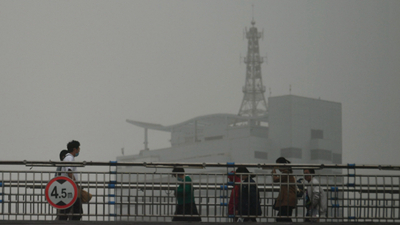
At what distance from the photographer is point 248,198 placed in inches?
507

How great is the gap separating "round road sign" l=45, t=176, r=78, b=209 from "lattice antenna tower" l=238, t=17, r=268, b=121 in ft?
582

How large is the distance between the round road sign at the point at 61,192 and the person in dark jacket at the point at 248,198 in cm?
302

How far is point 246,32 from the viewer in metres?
192

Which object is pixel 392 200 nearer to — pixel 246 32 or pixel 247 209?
pixel 247 209

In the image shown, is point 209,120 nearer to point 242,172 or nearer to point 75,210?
point 242,172

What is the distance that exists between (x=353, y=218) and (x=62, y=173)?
5.49 m

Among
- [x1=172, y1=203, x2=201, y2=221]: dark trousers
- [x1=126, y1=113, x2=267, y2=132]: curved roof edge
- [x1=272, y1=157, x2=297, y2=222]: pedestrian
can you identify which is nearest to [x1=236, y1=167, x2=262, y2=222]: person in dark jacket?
[x1=272, y1=157, x2=297, y2=222]: pedestrian

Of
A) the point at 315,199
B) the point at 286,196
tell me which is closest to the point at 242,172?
the point at 286,196

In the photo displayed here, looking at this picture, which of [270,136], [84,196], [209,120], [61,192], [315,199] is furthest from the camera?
[209,120]

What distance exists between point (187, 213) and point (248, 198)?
1.19m

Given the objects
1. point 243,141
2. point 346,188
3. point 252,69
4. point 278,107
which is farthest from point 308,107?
point 346,188

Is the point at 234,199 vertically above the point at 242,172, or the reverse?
the point at 242,172

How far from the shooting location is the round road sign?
1252cm

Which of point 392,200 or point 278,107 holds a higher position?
point 278,107
